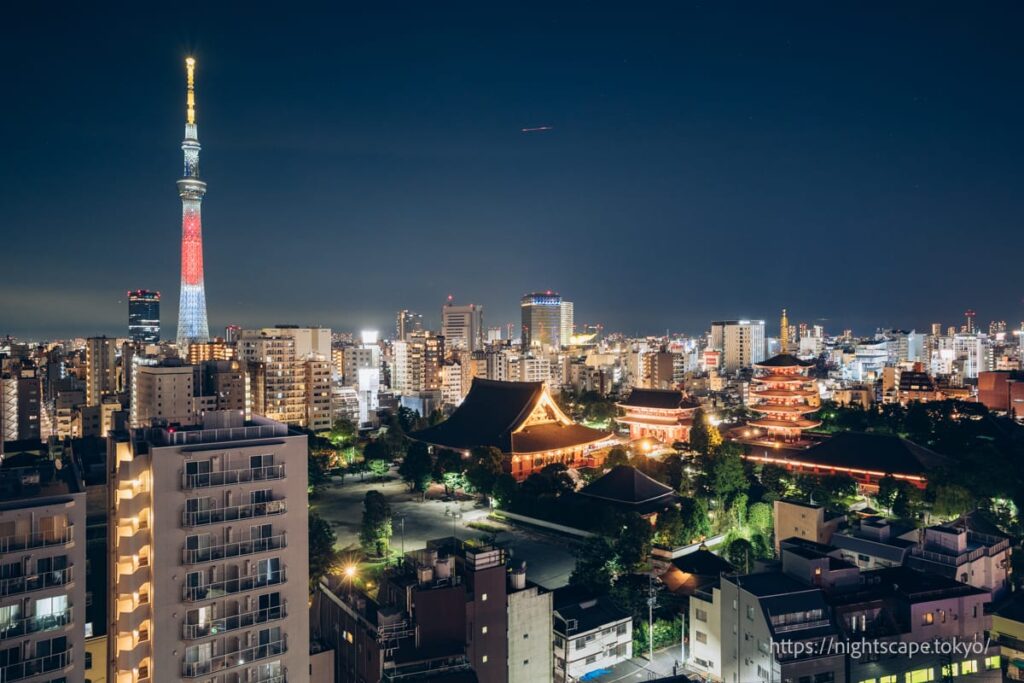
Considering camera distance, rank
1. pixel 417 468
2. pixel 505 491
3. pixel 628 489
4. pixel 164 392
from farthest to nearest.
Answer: pixel 164 392
pixel 417 468
pixel 505 491
pixel 628 489

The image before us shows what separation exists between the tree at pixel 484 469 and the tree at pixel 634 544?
831 cm

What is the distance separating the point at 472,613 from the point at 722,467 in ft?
53.7

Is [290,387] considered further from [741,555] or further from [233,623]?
A: [233,623]

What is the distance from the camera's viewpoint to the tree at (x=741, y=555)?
65.2 ft

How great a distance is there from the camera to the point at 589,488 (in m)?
26.4

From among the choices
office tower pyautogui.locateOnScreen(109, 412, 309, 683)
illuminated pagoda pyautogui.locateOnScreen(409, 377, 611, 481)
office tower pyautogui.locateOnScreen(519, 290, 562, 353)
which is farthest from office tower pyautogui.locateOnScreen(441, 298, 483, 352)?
office tower pyautogui.locateOnScreen(109, 412, 309, 683)

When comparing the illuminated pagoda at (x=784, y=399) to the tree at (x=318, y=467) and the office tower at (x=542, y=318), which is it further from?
the office tower at (x=542, y=318)

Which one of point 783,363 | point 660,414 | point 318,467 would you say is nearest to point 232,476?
point 318,467

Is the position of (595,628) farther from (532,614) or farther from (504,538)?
(504,538)

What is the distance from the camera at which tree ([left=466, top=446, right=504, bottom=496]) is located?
2861 cm

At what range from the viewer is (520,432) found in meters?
34.9

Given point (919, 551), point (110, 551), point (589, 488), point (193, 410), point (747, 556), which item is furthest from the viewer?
point (193, 410)

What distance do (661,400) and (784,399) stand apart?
23.8 ft

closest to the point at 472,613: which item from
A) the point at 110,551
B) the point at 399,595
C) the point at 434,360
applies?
the point at 399,595
